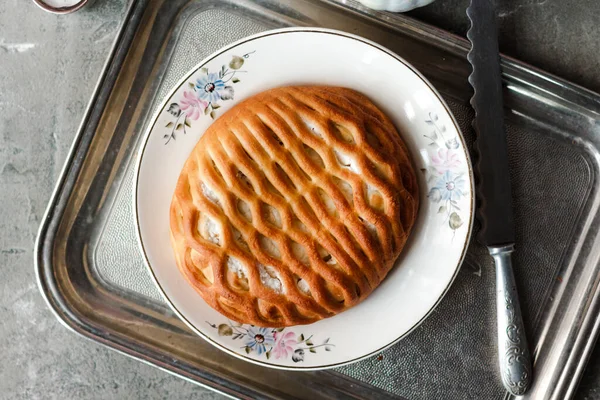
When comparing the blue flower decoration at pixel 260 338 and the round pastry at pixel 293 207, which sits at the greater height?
the round pastry at pixel 293 207

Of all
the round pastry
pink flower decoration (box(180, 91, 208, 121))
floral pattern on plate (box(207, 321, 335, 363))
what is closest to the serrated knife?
the round pastry

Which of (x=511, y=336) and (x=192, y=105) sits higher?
(x=192, y=105)

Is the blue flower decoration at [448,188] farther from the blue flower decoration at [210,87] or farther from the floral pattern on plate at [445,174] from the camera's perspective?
the blue flower decoration at [210,87]

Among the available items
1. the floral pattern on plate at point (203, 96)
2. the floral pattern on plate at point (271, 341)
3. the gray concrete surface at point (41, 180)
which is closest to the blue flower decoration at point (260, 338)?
the floral pattern on plate at point (271, 341)

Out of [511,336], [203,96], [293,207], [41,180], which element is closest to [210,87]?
[203,96]

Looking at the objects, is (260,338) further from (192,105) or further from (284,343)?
(192,105)

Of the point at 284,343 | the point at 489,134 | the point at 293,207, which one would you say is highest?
the point at 489,134

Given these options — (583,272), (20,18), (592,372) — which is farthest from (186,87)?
(592,372)

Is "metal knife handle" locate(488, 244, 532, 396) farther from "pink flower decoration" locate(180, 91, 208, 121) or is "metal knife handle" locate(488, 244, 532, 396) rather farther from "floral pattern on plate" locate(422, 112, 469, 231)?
"pink flower decoration" locate(180, 91, 208, 121)
